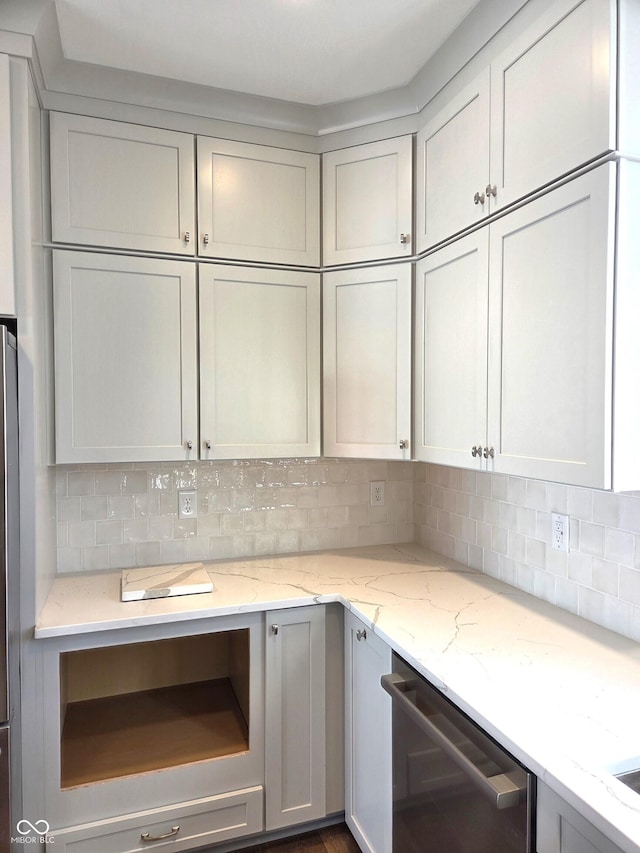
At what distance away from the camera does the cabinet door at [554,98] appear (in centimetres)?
116

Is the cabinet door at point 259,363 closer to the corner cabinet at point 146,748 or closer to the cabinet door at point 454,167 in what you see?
the cabinet door at point 454,167

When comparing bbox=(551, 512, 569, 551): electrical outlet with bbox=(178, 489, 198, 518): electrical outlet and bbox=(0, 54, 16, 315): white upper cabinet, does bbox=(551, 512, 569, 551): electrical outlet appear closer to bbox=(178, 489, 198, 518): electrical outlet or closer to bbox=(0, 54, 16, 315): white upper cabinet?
bbox=(178, 489, 198, 518): electrical outlet

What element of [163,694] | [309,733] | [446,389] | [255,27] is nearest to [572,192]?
[446,389]

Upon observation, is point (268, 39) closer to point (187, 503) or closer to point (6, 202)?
point (6, 202)

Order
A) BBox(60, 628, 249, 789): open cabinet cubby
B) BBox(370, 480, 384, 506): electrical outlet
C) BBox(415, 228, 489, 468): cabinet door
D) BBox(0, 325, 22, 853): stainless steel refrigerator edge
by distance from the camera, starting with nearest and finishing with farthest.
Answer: BBox(0, 325, 22, 853): stainless steel refrigerator edge, BBox(415, 228, 489, 468): cabinet door, BBox(60, 628, 249, 789): open cabinet cubby, BBox(370, 480, 384, 506): electrical outlet

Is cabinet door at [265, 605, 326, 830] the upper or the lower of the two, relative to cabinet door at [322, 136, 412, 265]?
lower

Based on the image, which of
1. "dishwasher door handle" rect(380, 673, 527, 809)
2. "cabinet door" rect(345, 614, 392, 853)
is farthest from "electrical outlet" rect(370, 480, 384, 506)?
"dishwasher door handle" rect(380, 673, 527, 809)

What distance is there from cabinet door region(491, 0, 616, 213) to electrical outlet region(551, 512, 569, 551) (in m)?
0.92

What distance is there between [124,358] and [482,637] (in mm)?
1417

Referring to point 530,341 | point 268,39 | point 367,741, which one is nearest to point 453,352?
point 530,341

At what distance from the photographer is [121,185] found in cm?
190

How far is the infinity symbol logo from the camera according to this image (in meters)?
1.56

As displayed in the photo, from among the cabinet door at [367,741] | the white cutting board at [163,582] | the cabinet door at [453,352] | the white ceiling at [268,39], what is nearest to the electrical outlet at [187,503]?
the white cutting board at [163,582]

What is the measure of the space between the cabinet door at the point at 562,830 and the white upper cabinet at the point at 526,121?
1.24 m
